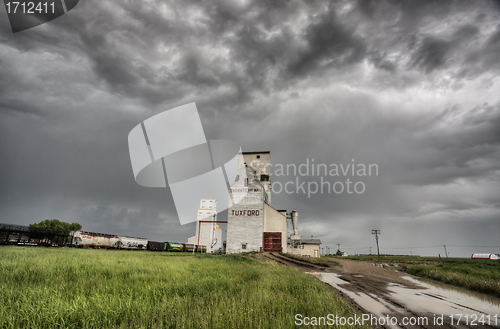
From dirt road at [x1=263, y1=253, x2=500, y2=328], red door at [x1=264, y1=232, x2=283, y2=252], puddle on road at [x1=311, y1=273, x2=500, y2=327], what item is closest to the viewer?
dirt road at [x1=263, y1=253, x2=500, y2=328]

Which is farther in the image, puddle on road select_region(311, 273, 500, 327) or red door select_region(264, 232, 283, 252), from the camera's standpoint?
red door select_region(264, 232, 283, 252)

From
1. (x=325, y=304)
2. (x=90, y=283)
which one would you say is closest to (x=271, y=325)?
(x=325, y=304)

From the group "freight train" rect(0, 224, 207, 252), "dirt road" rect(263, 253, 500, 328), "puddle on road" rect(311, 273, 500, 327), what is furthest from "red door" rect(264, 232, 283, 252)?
"puddle on road" rect(311, 273, 500, 327)

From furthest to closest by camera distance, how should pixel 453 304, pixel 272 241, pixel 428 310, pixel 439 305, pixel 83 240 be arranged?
pixel 272 241
pixel 83 240
pixel 453 304
pixel 439 305
pixel 428 310

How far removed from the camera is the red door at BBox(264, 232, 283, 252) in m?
39.1

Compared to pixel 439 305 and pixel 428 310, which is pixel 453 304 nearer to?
pixel 439 305

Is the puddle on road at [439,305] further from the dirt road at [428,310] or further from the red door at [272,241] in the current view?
the red door at [272,241]

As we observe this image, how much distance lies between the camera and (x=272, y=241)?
39.5m

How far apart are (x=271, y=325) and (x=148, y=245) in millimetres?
51743

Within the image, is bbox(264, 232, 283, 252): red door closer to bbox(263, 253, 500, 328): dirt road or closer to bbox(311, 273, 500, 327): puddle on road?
bbox(263, 253, 500, 328): dirt road

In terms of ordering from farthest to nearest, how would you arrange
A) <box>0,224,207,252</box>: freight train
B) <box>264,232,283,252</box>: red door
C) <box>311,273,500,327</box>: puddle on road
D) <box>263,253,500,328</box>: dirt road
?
1. <box>264,232,283,252</box>: red door
2. <box>0,224,207,252</box>: freight train
3. <box>311,273,500,327</box>: puddle on road
4. <box>263,253,500,328</box>: dirt road

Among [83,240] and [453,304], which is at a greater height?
[453,304]

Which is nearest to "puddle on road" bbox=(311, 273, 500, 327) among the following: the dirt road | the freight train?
the dirt road

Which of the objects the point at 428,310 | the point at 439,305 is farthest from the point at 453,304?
the point at 428,310
